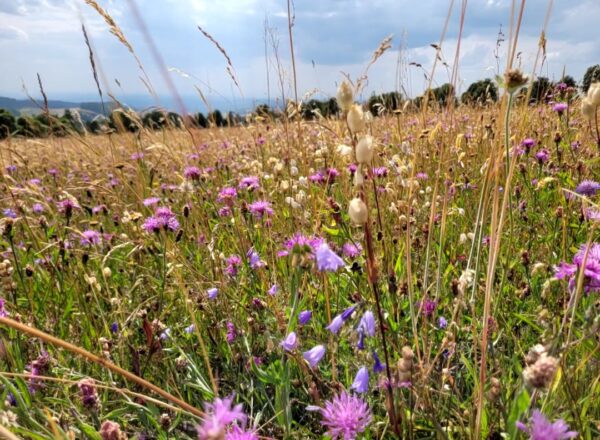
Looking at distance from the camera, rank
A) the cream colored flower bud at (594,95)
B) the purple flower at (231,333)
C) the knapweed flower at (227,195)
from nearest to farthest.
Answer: the cream colored flower bud at (594,95) < the purple flower at (231,333) < the knapweed flower at (227,195)

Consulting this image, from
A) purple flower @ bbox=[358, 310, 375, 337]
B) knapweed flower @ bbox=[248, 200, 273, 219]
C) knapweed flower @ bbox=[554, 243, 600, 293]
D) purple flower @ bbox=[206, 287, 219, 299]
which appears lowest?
purple flower @ bbox=[206, 287, 219, 299]

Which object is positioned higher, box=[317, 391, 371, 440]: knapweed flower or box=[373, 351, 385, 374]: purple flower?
box=[373, 351, 385, 374]: purple flower

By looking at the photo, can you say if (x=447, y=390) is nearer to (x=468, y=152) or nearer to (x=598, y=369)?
(x=598, y=369)

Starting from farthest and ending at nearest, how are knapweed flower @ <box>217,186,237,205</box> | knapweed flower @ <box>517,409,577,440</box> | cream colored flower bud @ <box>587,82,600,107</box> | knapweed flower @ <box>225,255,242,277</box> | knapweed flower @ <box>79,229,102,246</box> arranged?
knapweed flower @ <box>79,229,102,246</box>, knapweed flower @ <box>217,186,237,205</box>, knapweed flower @ <box>225,255,242,277</box>, cream colored flower bud @ <box>587,82,600,107</box>, knapweed flower @ <box>517,409,577,440</box>

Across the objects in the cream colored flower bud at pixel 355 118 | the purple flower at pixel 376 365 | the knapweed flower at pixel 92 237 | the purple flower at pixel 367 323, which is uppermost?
the cream colored flower bud at pixel 355 118

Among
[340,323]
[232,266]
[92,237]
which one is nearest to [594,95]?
[340,323]

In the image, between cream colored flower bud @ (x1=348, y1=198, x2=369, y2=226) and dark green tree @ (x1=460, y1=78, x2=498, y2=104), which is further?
dark green tree @ (x1=460, y1=78, x2=498, y2=104)

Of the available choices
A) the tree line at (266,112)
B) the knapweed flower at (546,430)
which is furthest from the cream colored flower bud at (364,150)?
the tree line at (266,112)

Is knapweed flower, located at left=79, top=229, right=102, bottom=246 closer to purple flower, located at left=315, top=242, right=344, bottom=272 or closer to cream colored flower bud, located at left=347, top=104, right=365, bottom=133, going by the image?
purple flower, located at left=315, top=242, right=344, bottom=272

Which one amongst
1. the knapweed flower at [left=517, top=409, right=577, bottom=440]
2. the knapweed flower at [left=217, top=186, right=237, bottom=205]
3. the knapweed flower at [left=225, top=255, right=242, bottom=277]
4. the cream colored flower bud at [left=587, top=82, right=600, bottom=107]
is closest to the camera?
the knapweed flower at [left=517, top=409, right=577, bottom=440]

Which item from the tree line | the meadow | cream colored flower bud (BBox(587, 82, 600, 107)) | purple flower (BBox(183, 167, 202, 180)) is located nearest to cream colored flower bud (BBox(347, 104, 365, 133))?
the meadow

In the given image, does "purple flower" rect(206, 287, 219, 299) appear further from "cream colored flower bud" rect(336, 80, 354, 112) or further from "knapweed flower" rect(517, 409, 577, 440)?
"knapweed flower" rect(517, 409, 577, 440)

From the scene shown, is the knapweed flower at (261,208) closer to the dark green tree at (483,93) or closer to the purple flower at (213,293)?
the purple flower at (213,293)

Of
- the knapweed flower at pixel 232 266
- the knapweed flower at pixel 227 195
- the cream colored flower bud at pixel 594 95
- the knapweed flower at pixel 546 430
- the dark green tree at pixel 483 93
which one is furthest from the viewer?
the dark green tree at pixel 483 93
